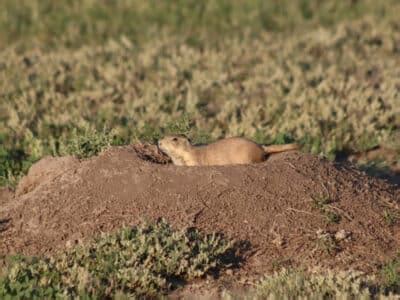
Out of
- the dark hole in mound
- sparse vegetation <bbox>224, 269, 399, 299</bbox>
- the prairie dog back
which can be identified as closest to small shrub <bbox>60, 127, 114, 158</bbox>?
the dark hole in mound

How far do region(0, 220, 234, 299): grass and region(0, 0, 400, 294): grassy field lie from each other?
0.29 m

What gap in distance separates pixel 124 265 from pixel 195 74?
799cm

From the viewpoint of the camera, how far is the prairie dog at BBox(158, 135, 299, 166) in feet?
28.3

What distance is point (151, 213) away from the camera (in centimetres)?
757

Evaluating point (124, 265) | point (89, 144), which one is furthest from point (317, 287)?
point (89, 144)

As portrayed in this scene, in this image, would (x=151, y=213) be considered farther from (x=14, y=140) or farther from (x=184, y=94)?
(x=184, y=94)

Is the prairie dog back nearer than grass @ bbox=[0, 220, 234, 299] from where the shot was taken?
No

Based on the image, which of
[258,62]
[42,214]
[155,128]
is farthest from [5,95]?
[42,214]

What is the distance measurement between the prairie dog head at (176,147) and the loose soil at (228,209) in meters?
0.58

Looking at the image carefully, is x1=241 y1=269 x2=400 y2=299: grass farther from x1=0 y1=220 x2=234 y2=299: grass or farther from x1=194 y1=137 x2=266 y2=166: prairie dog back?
x1=194 y1=137 x2=266 y2=166: prairie dog back

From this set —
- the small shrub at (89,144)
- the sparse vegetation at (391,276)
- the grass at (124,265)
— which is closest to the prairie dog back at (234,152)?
the small shrub at (89,144)

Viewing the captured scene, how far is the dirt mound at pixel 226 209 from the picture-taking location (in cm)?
747

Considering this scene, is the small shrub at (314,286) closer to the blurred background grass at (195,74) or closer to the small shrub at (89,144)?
the small shrub at (89,144)

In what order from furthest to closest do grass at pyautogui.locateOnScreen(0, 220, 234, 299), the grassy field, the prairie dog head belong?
the grassy field < the prairie dog head < grass at pyautogui.locateOnScreen(0, 220, 234, 299)
